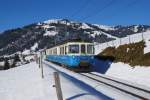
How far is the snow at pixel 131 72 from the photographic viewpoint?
25572 millimetres

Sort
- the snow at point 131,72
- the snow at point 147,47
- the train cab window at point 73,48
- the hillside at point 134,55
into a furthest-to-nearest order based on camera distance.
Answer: the snow at point 147,47 < the train cab window at point 73,48 < the hillside at point 134,55 < the snow at point 131,72

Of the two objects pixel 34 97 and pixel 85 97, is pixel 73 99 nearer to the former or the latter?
pixel 85 97

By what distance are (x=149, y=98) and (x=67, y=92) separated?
4.23 meters

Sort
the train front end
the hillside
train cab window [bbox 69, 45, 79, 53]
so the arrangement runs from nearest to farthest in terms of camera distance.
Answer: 1. the hillside
2. the train front end
3. train cab window [bbox 69, 45, 79, 53]

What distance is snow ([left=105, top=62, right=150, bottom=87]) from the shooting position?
83.9 feet

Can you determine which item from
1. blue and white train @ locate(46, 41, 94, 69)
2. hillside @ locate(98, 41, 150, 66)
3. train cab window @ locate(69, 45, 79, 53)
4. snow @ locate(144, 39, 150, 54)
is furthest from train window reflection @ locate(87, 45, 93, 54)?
snow @ locate(144, 39, 150, 54)

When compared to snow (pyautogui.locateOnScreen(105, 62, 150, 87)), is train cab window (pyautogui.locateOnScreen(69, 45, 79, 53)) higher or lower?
higher

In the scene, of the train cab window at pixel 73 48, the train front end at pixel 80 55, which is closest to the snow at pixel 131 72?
the train front end at pixel 80 55

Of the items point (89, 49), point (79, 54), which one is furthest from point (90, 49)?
point (79, 54)

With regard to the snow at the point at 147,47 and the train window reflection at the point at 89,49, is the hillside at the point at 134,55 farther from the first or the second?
the train window reflection at the point at 89,49

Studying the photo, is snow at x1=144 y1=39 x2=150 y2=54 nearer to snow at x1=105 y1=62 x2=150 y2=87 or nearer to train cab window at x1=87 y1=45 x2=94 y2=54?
snow at x1=105 y1=62 x2=150 y2=87

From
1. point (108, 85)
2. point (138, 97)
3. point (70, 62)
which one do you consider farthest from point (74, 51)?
point (138, 97)

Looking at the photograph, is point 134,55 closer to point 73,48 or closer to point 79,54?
point 79,54

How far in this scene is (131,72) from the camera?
30.2 meters
